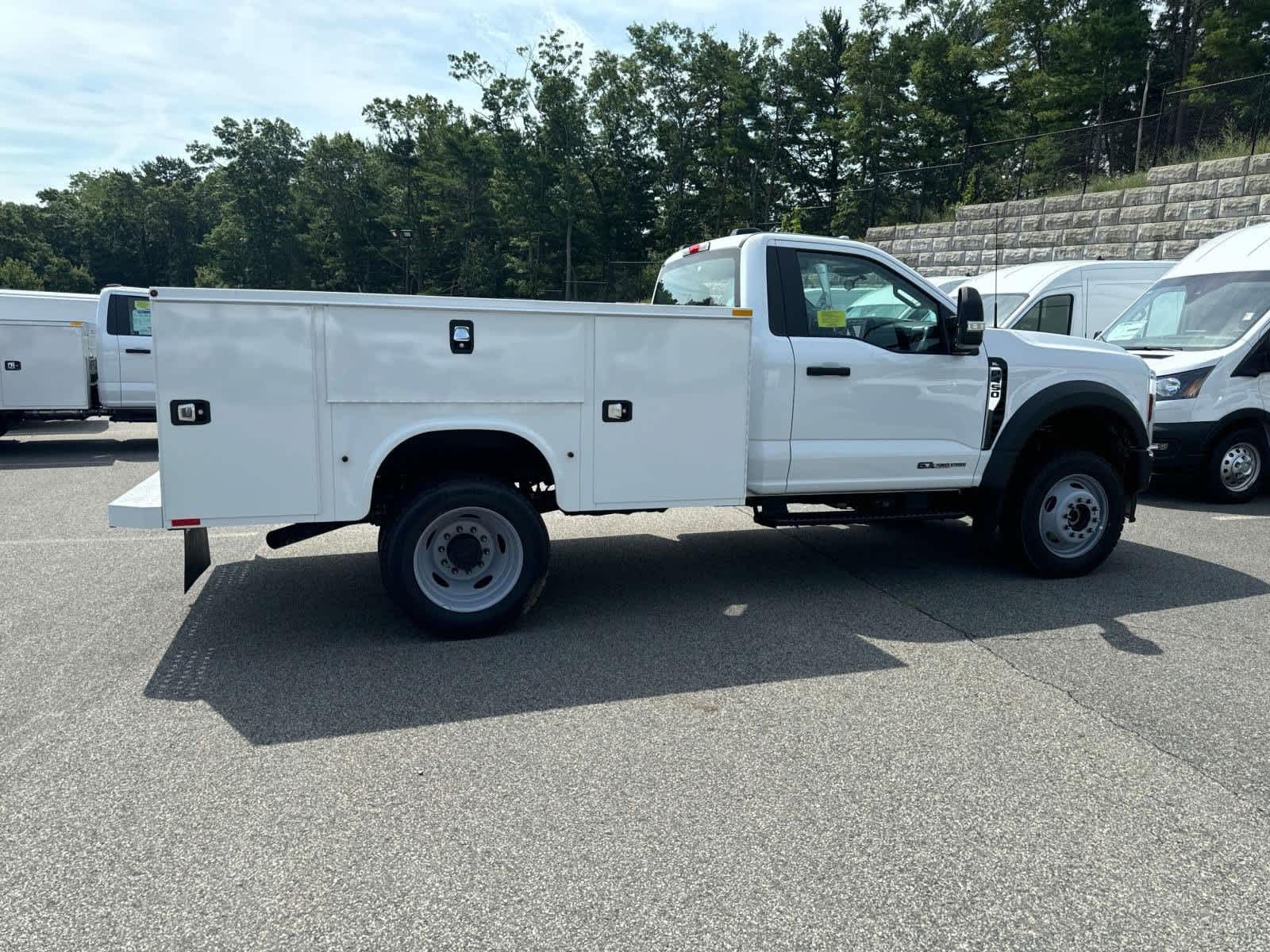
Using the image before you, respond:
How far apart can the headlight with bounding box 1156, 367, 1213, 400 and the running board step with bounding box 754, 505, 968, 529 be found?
4.59 meters

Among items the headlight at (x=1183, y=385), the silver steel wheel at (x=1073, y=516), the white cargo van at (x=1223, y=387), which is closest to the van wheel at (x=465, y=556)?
the silver steel wheel at (x=1073, y=516)

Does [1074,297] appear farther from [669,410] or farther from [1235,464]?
[669,410]

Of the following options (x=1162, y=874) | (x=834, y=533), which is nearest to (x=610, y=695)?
(x=1162, y=874)

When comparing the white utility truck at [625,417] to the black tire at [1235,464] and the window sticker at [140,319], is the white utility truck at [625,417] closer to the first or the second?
the black tire at [1235,464]

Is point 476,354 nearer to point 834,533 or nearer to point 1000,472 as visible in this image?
point 1000,472

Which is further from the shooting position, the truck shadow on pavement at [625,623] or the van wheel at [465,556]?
the van wheel at [465,556]

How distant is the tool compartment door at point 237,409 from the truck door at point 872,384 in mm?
2877

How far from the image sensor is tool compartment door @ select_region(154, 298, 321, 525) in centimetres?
429

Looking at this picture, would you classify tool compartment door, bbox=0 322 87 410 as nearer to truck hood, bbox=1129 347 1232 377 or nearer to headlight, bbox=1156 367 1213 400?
truck hood, bbox=1129 347 1232 377

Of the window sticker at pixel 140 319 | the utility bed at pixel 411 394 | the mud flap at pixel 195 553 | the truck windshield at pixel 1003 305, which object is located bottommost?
the mud flap at pixel 195 553

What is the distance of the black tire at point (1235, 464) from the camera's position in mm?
9219

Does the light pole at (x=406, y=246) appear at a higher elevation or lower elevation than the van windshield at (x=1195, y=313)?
higher

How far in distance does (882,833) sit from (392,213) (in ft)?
175

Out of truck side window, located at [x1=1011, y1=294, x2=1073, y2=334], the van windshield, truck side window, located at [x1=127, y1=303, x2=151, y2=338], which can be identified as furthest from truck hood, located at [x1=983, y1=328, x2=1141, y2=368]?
truck side window, located at [x1=127, y1=303, x2=151, y2=338]
